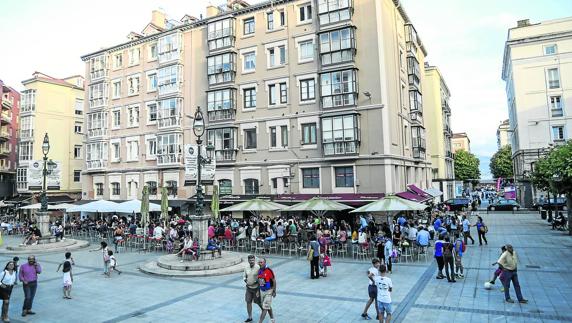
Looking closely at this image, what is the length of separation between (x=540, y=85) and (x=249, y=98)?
125ft

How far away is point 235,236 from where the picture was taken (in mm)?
24625

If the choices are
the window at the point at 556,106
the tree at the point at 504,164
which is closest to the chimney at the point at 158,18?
the window at the point at 556,106

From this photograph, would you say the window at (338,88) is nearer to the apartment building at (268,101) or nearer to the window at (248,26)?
the apartment building at (268,101)

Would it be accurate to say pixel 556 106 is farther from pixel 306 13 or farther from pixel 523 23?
pixel 306 13

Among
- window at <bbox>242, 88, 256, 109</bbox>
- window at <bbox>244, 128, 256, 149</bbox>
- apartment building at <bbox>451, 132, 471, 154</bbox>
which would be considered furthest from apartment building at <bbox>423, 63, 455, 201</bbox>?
apartment building at <bbox>451, 132, 471, 154</bbox>

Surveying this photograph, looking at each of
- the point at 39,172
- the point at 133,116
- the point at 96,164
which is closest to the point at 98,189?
the point at 96,164

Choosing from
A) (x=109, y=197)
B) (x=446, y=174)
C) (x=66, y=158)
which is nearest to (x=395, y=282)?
(x=109, y=197)

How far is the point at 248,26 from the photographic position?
34.8 metres

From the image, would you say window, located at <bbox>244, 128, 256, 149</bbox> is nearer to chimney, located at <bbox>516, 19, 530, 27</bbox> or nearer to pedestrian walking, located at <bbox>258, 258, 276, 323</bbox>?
pedestrian walking, located at <bbox>258, 258, 276, 323</bbox>

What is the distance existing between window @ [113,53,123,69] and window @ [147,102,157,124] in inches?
289

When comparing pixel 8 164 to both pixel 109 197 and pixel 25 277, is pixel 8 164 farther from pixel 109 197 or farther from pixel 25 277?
pixel 25 277

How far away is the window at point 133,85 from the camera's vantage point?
41219mm

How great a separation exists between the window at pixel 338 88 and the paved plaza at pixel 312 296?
46.3ft

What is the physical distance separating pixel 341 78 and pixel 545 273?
61.7 feet
